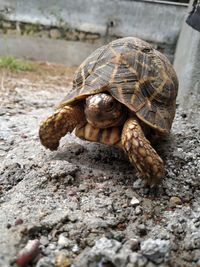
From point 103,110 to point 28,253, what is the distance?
3.50ft

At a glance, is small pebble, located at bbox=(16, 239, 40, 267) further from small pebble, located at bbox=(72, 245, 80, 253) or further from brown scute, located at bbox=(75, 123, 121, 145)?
brown scute, located at bbox=(75, 123, 121, 145)

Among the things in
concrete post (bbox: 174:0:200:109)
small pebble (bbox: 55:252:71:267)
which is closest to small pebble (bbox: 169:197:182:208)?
small pebble (bbox: 55:252:71:267)

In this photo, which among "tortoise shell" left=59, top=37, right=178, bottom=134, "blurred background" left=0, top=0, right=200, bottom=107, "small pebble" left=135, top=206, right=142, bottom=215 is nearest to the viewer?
"small pebble" left=135, top=206, right=142, bottom=215

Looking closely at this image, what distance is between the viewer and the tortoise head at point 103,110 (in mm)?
2799

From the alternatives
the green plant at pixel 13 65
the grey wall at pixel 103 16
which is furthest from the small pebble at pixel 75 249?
the grey wall at pixel 103 16

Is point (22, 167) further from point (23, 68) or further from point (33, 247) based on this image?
point (23, 68)

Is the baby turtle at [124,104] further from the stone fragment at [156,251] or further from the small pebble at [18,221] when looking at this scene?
the small pebble at [18,221]

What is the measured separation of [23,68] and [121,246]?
184 inches

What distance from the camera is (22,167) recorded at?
3051 mm

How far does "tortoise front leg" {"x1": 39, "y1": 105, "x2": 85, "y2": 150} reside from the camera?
3043 millimetres

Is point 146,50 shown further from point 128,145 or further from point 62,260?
point 62,260

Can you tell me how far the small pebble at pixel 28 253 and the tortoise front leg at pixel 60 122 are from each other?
102 centimetres

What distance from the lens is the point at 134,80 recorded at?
2.97m

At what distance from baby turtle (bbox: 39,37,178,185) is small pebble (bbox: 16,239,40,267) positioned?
858mm
